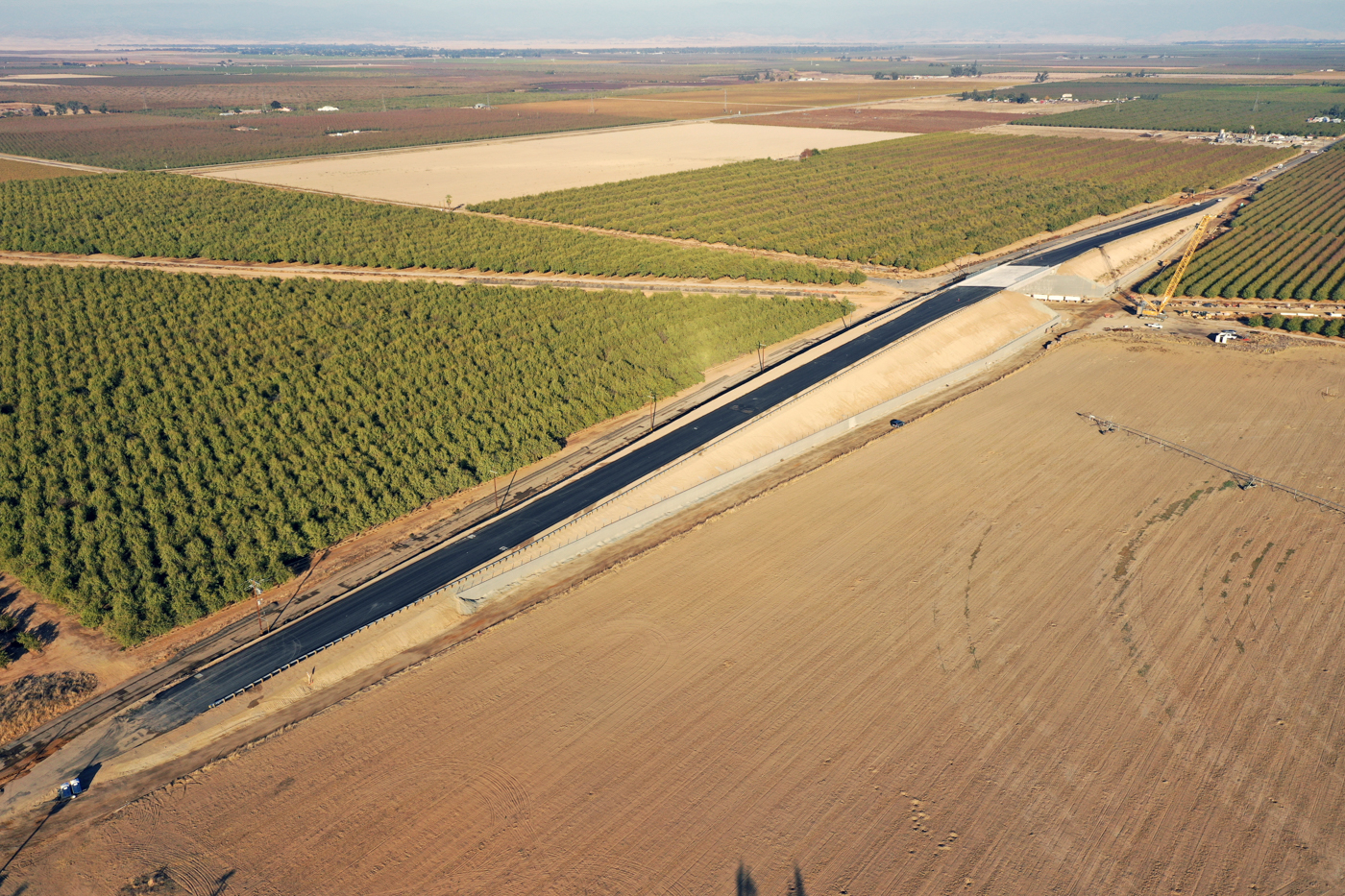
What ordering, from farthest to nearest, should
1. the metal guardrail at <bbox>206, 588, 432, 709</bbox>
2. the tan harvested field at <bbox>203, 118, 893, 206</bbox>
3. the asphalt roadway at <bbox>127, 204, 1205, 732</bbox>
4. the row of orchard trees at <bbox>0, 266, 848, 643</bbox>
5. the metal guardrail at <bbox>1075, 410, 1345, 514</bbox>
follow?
the tan harvested field at <bbox>203, 118, 893, 206</bbox>
the metal guardrail at <bbox>1075, 410, 1345, 514</bbox>
the row of orchard trees at <bbox>0, 266, 848, 643</bbox>
the asphalt roadway at <bbox>127, 204, 1205, 732</bbox>
the metal guardrail at <bbox>206, 588, 432, 709</bbox>

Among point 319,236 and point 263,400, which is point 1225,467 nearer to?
point 263,400

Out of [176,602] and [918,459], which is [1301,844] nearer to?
[918,459]

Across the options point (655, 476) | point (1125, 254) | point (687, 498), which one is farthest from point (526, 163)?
point (687, 498)

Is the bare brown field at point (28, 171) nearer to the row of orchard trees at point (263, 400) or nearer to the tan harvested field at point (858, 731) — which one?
the row of orchard trees at point (263, 400)

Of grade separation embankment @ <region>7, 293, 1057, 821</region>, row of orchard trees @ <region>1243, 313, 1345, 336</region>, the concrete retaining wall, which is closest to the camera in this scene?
grade separation embankment @ <region>7, 293, 1057, 821</region>

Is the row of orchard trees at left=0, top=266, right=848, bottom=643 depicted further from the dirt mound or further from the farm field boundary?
the farm field boundary

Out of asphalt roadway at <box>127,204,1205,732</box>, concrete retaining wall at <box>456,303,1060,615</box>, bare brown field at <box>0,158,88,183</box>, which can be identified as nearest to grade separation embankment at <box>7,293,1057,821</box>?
concrete retaining wall at <box>456,303,1060,615</box>

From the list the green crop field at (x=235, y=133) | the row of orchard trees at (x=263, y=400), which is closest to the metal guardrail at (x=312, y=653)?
the row of orchard trees at (x=263, y=400)

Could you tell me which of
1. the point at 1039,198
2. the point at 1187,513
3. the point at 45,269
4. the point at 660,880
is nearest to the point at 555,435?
the point at 660,880
